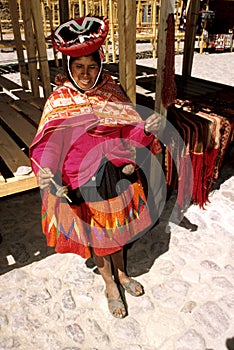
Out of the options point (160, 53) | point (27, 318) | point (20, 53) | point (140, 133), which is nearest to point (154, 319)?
point (27, 318)

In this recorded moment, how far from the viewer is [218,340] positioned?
2246 mm

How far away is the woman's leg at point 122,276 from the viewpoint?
103 inches

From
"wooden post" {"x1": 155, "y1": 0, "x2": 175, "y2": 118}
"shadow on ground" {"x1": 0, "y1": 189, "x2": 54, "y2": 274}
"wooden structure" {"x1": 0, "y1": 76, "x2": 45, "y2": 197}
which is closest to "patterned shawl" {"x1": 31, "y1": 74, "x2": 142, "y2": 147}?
"wooden post" {"x1": 155, "y1": 0, "x2": 175, "y2": 118}

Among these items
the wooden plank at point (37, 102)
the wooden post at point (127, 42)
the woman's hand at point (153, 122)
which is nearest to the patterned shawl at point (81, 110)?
the woman's hand at point (153, 122)

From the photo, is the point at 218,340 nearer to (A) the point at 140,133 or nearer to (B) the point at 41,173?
(A) the point at 140,133

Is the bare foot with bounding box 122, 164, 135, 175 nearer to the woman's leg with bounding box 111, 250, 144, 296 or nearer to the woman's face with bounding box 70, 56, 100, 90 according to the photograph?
the woman's face with bounding box 70, 56, 100, 90

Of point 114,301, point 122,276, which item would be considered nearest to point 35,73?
point 122,276

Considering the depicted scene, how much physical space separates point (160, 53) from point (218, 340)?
219 cm

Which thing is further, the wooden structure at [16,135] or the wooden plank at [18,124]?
the wooden plank at [18,124]

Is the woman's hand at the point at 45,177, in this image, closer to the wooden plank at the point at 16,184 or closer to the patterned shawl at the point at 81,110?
the patterned shawl at the point at 81,110

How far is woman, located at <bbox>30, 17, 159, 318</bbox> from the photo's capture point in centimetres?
204

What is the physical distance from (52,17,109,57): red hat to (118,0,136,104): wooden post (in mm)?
368

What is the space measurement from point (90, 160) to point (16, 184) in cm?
80

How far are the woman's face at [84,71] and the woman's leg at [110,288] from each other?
4.31ft
